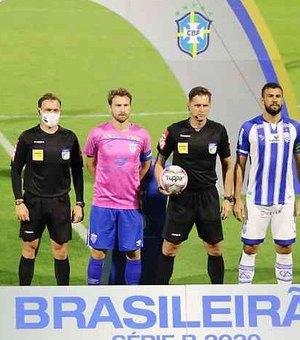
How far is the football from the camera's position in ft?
22.8

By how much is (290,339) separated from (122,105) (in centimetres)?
193

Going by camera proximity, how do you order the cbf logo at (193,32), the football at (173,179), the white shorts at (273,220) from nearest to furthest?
1. the football at (173,179)
2. the white shorts at (273,220)
3. the cbf logo at (193,32)

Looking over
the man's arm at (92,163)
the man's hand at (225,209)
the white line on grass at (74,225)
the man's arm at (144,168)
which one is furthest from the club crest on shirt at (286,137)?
the white line on grass at (74,225)

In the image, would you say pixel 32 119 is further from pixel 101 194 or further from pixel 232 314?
pixel 232 314

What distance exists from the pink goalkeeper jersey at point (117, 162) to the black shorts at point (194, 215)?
28cm

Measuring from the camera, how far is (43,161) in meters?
7.07

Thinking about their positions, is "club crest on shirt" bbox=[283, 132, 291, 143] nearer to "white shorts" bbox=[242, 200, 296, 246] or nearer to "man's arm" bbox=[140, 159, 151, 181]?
"white shorts" bbox=[242, 200, 296, 246]

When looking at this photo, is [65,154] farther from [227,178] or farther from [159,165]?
[227,178]

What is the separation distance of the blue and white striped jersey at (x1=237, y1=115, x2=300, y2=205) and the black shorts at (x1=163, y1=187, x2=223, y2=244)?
342mm

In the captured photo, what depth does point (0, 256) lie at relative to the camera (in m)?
8.17

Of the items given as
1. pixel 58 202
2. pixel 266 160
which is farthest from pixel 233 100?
pixel 58 202

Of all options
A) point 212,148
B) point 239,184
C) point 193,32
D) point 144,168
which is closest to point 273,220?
point 239,184

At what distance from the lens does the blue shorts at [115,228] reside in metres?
7.14

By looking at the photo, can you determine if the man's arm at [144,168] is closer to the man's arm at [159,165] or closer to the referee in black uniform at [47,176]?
A: the man's arm at [159,165]
